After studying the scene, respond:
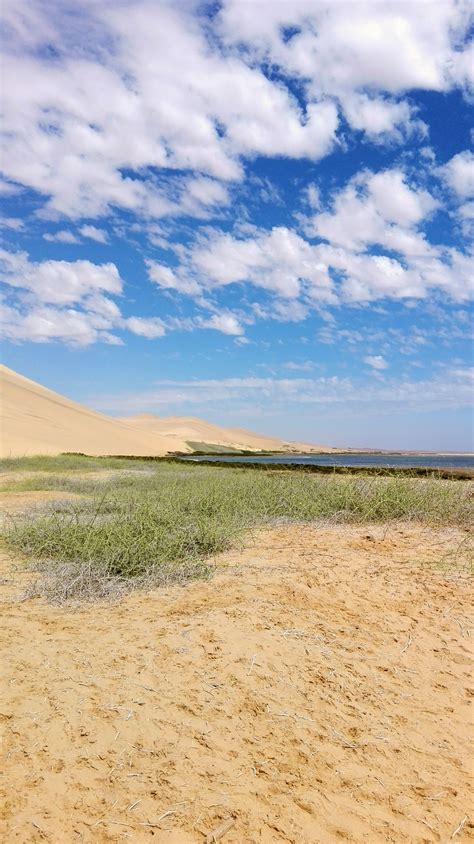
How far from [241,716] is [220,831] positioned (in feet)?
2.90

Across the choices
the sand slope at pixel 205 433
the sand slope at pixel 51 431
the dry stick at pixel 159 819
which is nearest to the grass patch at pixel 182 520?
the dry stick at pixel 159 819

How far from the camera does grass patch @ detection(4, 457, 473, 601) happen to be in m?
6.07

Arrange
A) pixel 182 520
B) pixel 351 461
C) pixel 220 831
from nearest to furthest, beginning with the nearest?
pixel 220 831 < pixel 182 520 < pixel 351 461

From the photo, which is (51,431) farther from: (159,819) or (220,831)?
(220,831)

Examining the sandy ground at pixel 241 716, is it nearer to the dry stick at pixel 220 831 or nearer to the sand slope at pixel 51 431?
the dry stick at pixel 220 831

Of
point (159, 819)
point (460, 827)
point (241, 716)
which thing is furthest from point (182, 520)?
point (460, 827)

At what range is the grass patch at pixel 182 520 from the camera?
19.9 ft

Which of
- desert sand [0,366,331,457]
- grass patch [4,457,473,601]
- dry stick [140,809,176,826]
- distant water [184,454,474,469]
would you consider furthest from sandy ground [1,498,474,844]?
desert sand [0,366,331,457]

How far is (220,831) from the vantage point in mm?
2570

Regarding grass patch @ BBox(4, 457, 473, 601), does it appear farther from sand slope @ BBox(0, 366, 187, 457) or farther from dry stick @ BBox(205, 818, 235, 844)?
sand slope @ BBox(0, 366, 187, 457)

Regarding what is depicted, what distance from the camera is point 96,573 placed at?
19.1 feet

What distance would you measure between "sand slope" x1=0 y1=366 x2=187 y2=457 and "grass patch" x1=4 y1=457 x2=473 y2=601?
87.4ft

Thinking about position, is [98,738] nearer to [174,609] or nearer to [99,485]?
[174,609]

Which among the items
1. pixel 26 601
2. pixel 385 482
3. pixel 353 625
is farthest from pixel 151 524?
pixel 385 482
